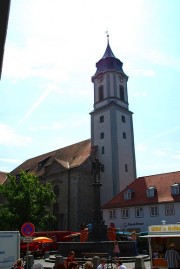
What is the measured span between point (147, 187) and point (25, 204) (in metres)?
15.9

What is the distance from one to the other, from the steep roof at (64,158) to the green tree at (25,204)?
10431mm

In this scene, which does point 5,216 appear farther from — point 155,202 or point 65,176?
point 155,202

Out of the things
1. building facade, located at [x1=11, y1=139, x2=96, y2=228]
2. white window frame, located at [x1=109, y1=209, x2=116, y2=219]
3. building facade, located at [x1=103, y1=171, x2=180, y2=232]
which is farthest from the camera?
building facade, located at [x1=11, y1=139, x2=96, y2=228]

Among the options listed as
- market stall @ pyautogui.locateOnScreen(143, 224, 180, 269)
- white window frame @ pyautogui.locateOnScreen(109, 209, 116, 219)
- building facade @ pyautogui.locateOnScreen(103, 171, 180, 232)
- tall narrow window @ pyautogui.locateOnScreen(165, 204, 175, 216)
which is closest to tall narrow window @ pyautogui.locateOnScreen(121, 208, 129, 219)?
building facade @ pyautogui.locateOnScreen(103, 171, 180, 232)

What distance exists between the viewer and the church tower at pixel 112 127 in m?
46.5

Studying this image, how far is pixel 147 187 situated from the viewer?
41.5m

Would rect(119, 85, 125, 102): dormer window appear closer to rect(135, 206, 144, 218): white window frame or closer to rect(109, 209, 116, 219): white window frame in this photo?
rect(109, 209, 116, 219): white window frame

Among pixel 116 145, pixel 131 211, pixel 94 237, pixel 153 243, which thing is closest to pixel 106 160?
pixel 116 145

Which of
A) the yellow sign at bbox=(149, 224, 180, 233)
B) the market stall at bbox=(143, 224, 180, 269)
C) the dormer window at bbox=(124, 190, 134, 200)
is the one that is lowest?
the market stall at bbox=(143, 224, 180, 269)

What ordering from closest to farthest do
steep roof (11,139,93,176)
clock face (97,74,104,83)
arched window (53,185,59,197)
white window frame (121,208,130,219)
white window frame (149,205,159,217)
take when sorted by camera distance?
white window frame (149,205,159,217) → white window frame (121,208,130,219) → arched window (53,185,59,197) → steep roof (11,139,93,176) → clock face (97,74,104,83)

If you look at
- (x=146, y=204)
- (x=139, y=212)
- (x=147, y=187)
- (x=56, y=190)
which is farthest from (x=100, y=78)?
(x=139, y=212)

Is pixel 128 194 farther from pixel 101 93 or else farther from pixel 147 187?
pixel 101 93

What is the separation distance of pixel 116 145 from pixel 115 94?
9.13m

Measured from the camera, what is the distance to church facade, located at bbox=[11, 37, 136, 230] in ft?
148
